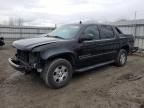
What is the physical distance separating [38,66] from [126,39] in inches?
160

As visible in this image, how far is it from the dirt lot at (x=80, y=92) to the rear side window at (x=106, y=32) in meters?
1.31

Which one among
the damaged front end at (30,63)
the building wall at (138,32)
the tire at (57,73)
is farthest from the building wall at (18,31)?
the tire at (57,73)

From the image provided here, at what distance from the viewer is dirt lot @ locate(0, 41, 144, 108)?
314 cm

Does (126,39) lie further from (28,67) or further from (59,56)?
(28,67)

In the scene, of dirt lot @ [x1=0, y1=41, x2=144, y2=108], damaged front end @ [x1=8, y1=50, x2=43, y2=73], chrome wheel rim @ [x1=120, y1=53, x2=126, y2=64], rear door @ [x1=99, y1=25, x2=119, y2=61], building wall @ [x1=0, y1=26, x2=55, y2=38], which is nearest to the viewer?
dirt lot @ [x1=0, y1=41, x2=144, y2=108]

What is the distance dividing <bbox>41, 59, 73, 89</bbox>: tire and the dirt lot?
18 cm

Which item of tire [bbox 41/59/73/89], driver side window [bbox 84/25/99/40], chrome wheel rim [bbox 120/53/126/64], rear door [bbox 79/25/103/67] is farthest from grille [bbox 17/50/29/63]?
chrome wheel rim [bbox 120/53/126/64]

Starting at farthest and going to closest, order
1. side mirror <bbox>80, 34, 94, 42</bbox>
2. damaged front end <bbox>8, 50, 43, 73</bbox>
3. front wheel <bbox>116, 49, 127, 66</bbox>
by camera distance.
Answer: front wheel <bbox>116, 49, 127, 66</bbox> < side mirror <bbox>80, 34, 94, 42</bbox> < damaged front end <bbox>8, 50, 43, 73</bbox>

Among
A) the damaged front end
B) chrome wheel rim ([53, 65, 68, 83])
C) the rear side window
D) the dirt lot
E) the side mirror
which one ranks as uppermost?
the rear side window

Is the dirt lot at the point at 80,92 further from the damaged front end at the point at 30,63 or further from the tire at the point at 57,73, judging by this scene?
the damaged front end at the point at 30,63

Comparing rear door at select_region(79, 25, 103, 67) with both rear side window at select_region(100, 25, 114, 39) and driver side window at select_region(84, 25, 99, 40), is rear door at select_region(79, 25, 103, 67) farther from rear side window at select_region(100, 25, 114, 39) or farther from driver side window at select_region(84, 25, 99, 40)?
rear side window at select_region(100, 25, 114, 39)

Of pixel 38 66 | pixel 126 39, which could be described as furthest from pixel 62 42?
pixel 126 39

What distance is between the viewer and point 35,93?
144 inches

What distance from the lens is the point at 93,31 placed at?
4.75m
